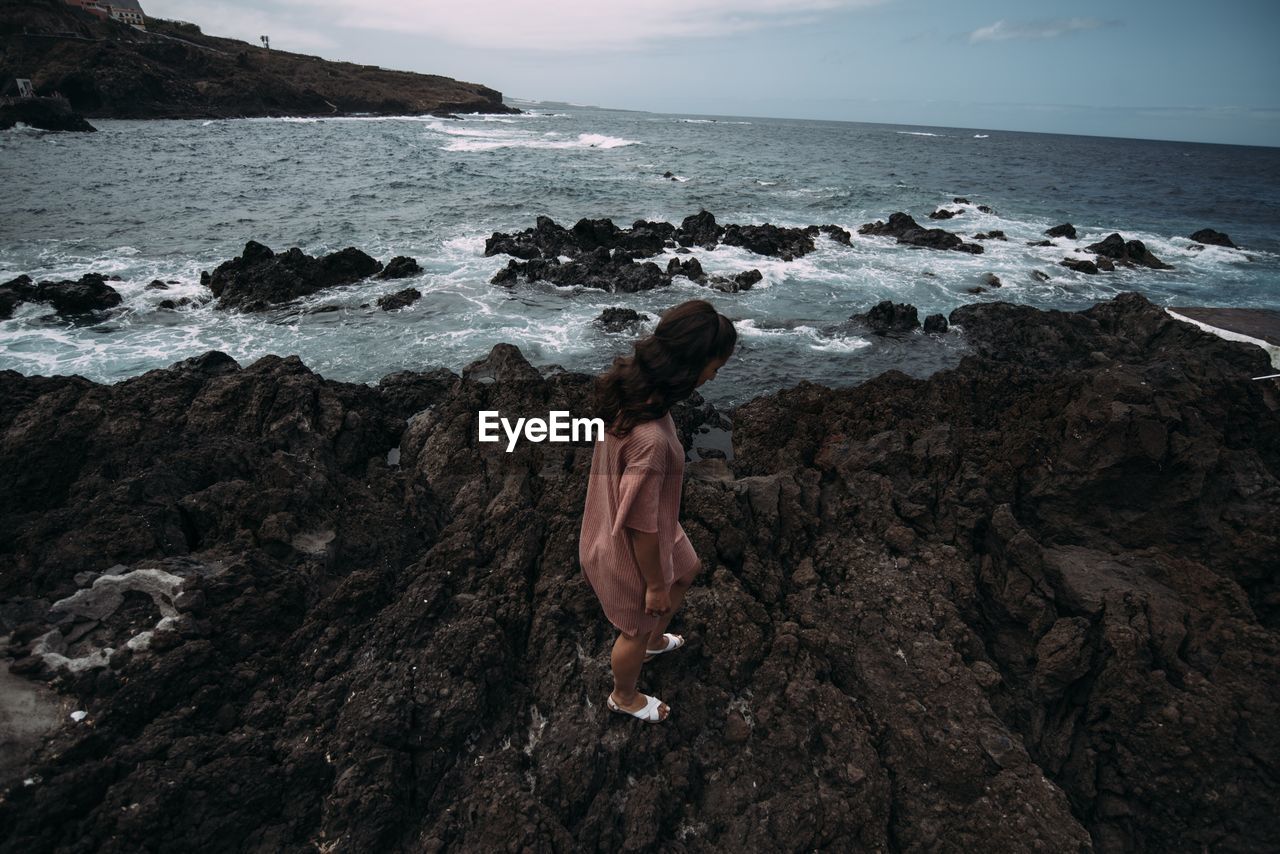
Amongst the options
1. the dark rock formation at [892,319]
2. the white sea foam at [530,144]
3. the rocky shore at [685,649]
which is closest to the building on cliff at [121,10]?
the white sea foam at [530,144]

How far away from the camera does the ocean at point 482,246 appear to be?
41.9ft

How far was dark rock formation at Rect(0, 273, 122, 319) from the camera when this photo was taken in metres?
13.1

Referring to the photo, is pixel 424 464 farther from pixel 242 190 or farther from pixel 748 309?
pixel 242 190

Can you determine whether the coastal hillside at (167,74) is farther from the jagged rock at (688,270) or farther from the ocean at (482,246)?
the jagged rock at (688,270)

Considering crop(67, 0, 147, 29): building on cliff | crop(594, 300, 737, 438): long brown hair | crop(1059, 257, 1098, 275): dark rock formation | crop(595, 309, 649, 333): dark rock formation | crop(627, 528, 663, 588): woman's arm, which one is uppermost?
crop(67, 0, 147, 29): building on cliff

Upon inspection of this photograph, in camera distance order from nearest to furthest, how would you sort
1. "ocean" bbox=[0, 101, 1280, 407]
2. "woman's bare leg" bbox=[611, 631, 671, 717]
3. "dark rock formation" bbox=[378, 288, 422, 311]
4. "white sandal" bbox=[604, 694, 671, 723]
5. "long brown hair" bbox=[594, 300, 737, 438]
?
"long brown hair" bbox=[594, 300, 737, 438], "woman's bare leg" bbox=[611, 631, 671, 717], "white sandal" bbox=[604, 694, 671, 723], "ocean" bbox=[0, 101, 1280, 407], "dark rock formation" bbox=[378, 288, 422, 311]

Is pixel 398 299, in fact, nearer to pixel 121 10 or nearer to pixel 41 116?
pixel 41 116

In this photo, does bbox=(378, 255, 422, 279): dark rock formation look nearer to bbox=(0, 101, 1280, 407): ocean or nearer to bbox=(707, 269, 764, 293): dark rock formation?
bbox=(0, 101, 1280, 407): ocean

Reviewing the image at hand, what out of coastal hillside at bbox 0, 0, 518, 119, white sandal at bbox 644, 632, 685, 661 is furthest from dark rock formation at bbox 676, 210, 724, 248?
coastal hillside at bbox 0, 0, 518, 119

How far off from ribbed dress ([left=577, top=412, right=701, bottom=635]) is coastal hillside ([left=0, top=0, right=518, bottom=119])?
80.7 m

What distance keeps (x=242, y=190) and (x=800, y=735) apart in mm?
33968

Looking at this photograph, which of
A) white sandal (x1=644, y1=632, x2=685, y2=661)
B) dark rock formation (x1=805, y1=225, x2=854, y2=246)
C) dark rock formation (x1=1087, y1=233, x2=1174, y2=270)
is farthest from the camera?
dark rock formation (x1=805, y1=225, x2=854, y2=246)

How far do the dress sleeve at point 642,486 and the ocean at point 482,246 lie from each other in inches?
334

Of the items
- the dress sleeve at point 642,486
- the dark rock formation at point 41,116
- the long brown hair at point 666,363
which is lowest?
the dress sleeve at point 642,486
